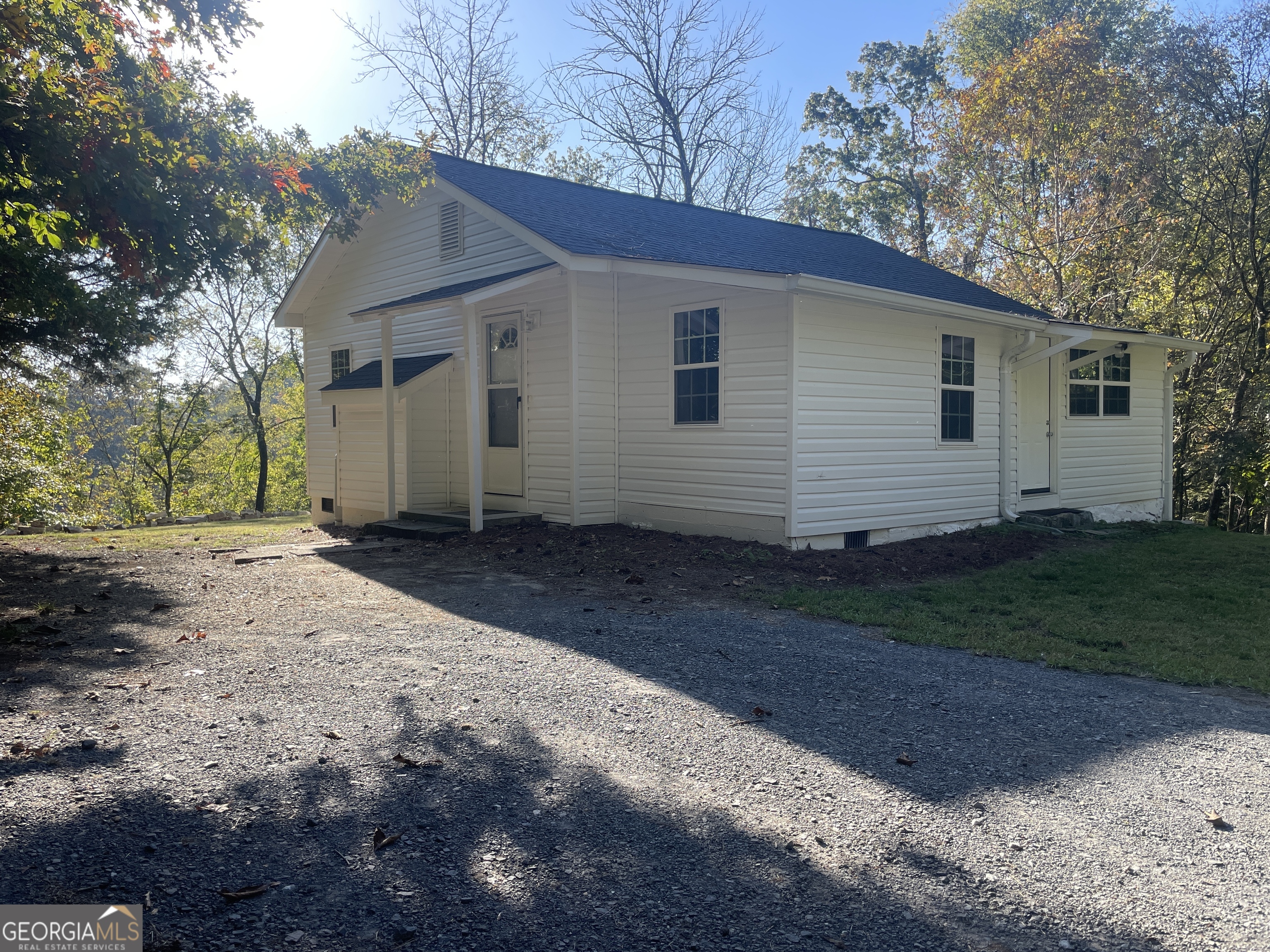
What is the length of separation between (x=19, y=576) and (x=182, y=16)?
581 centimetres

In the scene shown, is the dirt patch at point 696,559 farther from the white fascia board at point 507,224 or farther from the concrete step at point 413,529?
the white fascia board at point 507,224

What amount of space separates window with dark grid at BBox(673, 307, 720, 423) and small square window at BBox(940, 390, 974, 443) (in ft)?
10.3

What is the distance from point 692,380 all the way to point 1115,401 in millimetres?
8338

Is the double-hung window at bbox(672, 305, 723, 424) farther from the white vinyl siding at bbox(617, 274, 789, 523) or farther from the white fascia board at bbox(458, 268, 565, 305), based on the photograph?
the white fascia board at bbox(458, 268, 565, 305)

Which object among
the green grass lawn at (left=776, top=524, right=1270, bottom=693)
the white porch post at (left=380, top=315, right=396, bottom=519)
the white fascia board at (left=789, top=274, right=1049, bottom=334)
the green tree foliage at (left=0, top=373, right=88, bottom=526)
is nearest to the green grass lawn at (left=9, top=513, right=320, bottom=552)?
the green tree foliage at (left=0, top=373, right=88, bottom=526)

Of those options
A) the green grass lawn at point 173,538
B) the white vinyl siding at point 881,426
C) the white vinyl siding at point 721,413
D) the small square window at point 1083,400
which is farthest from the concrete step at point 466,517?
the small square window at point 1083,400

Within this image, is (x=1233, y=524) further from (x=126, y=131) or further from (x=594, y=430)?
(x=126, y=131)

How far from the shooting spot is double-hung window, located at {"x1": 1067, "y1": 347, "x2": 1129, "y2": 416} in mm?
13469

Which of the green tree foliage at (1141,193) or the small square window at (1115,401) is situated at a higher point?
the green tree foliage at (1141,193)

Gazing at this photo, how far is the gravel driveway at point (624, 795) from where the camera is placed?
249 cm

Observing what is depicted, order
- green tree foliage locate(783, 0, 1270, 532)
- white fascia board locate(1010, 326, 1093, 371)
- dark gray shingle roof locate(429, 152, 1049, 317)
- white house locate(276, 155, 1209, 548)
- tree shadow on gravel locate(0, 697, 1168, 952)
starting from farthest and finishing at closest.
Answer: green tree foliage locate(783, 0, 1270, 532) < white fascia board locate(1010, 326, 1093, 371) < dark gray shingle roof locate(429, 152, 1049, 317) < white house locate(276, 155, 1209, 548) < tree shadow on gravel locate(0, 697, 1168, 952)

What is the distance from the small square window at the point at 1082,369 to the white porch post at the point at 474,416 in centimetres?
915

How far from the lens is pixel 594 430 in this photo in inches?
426

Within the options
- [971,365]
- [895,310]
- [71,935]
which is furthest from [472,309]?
[71,935]
